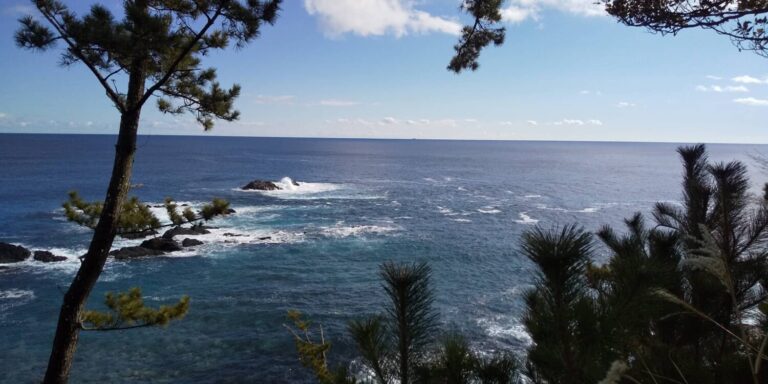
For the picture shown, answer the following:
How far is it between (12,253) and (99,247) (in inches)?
1224

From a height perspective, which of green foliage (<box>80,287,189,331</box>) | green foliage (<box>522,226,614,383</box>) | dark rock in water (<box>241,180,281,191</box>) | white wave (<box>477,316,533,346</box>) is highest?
green foliage (<box>522,226,614,383</box>)

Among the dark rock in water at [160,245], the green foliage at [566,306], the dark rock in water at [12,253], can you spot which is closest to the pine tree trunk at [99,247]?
the green foliage at [566,306]

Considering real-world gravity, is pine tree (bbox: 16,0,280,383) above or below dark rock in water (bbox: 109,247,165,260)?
above

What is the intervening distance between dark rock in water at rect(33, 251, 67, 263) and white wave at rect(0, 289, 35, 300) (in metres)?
5.24

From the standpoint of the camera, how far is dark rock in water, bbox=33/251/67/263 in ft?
102

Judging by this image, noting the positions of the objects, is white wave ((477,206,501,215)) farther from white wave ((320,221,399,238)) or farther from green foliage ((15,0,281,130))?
green foliage ((15,0,281,130))

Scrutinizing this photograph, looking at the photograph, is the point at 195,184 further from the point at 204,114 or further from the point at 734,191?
the point at 734,191

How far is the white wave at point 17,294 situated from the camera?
25.0 m

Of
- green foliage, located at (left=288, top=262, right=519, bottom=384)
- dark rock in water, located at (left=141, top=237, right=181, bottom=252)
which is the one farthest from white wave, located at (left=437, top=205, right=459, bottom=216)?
green foliage, located at (left=288, top=262, right=519, bottom=384)

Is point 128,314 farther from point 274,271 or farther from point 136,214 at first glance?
point 274,271

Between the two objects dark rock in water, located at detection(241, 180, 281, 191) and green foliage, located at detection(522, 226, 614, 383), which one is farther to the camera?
dark rock in water, located at detection(241, 180, 281, 191)

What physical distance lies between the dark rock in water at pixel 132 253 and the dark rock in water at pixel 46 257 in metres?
2.99

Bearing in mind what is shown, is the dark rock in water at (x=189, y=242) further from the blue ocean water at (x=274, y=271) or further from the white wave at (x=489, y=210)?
the white wave at (x=489, y=210)

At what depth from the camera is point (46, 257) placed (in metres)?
31.3
